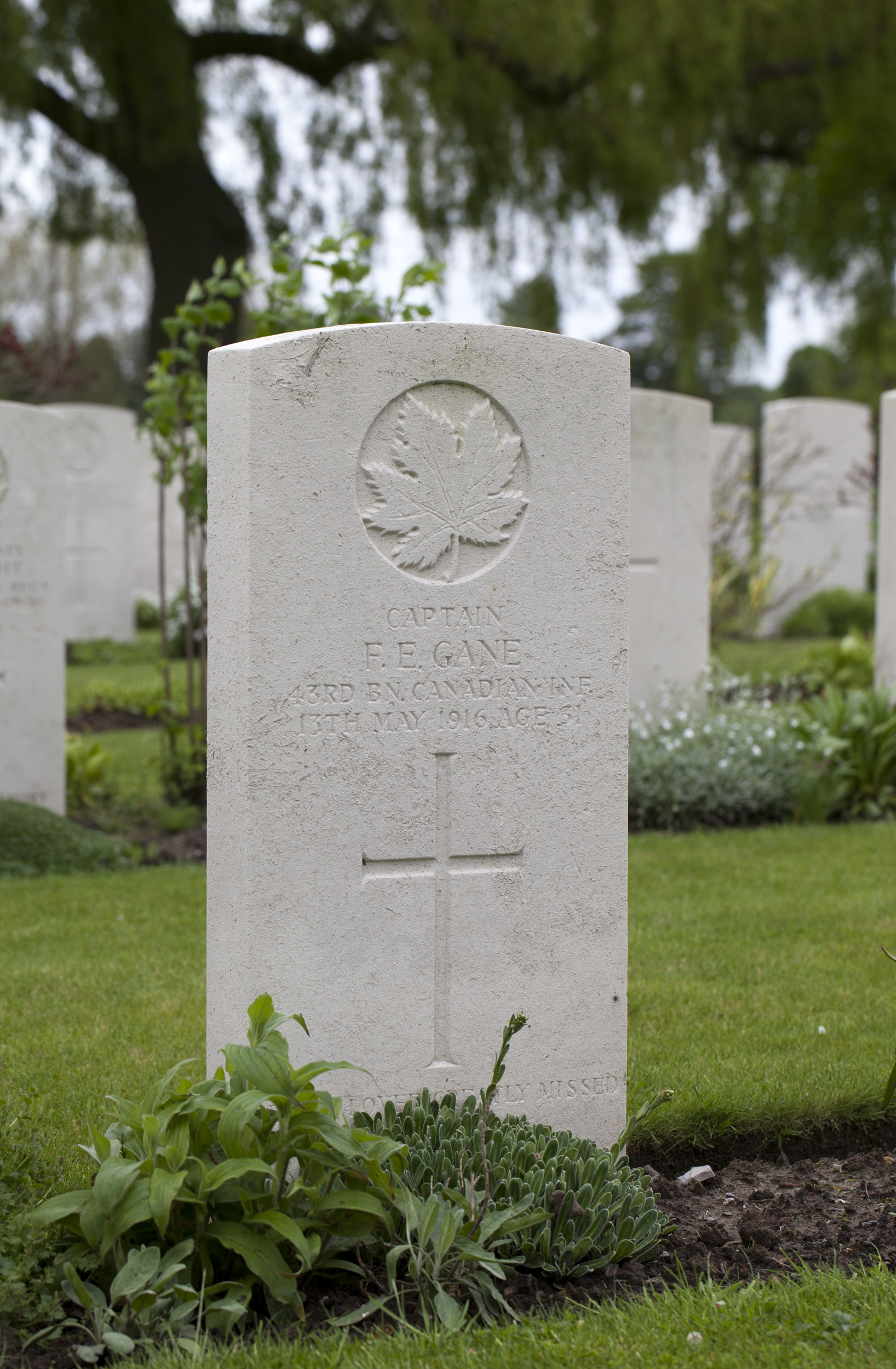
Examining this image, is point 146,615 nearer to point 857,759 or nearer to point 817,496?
point 817,496

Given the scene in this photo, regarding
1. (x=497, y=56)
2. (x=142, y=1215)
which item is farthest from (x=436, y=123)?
(x=142, y=1215)

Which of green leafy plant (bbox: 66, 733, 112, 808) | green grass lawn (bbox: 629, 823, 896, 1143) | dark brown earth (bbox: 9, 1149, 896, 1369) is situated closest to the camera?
dark brown earth (bbox: 9, 1149, 896, 1369)

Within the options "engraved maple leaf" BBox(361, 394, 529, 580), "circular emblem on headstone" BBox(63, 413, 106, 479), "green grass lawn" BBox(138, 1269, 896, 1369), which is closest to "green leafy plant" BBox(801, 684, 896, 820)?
"engraved maple leaf" BBox(361, 394, 529, 580)

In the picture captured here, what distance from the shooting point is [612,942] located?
117 inches

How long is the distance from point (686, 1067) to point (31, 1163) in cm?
162

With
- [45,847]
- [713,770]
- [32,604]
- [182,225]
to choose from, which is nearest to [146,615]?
[182,225]

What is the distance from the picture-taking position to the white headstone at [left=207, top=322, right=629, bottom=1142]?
105 inches

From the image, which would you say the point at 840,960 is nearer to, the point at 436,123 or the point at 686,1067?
the point at 686,1067

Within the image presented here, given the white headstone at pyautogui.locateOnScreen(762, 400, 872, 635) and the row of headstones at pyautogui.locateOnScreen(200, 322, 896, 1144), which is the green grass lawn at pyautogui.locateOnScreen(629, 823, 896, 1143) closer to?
the row of headstones at pyautogui.locateOnScreen(200, 322, 896, 1144)

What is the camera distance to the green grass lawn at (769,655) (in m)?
10.9

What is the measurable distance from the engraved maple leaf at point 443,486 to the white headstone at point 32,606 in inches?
153

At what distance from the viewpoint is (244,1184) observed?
2.31m

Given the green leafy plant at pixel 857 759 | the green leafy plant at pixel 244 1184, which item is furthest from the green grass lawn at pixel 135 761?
the green leafy plant at pixel 244 1184

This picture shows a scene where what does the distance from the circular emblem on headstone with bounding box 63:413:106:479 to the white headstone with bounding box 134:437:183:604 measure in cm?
221
